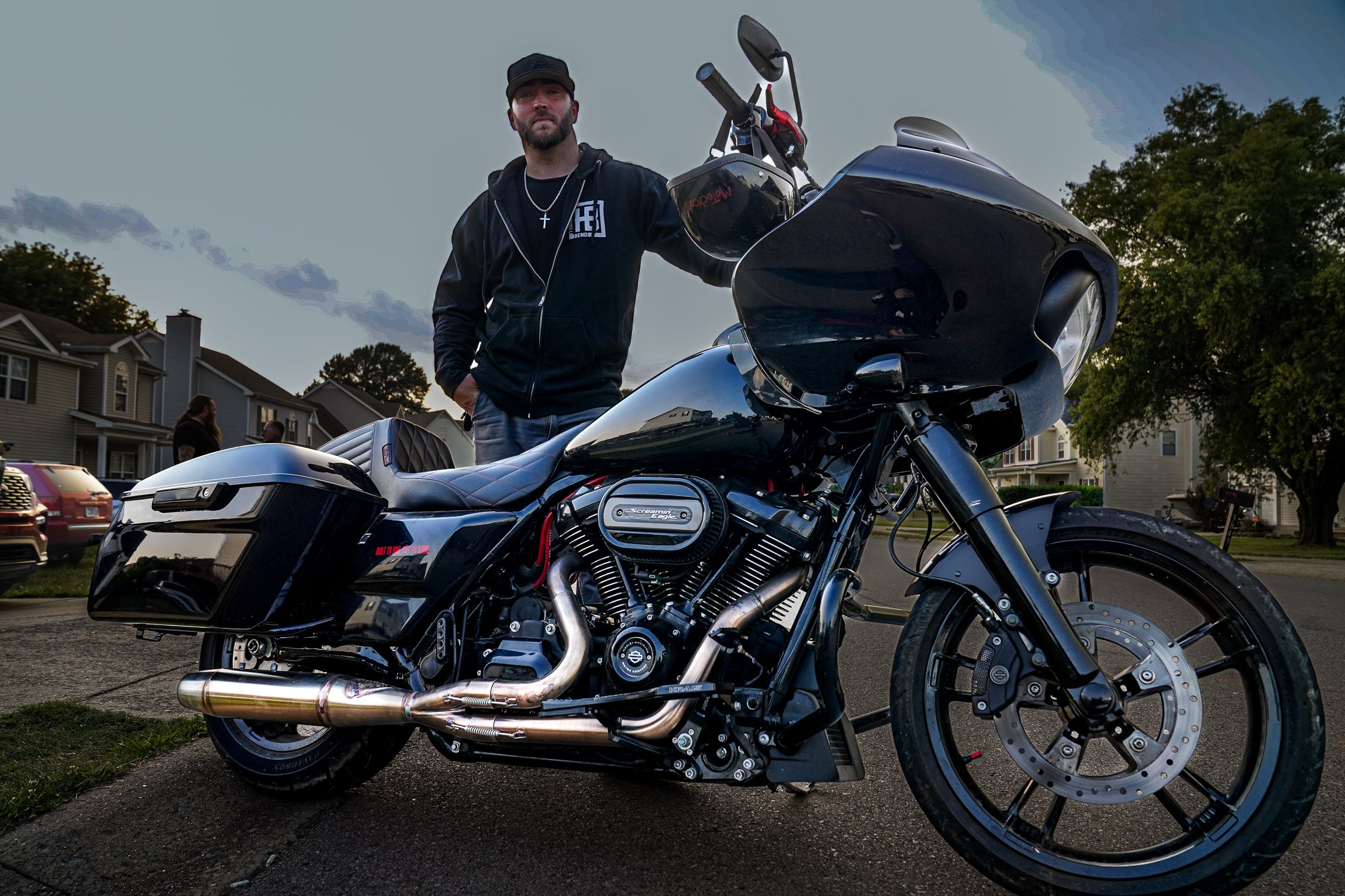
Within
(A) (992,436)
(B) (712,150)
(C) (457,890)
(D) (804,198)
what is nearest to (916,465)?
(A) (992,436)

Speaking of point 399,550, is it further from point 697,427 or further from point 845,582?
point 845,582

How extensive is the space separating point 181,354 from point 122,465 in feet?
18.7

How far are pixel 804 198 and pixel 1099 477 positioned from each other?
47939 mm

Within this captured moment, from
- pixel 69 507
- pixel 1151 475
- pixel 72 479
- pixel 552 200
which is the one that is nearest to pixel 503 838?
pixel 552 200

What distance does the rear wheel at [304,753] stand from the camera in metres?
2.49

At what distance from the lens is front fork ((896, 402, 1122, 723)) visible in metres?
1.71

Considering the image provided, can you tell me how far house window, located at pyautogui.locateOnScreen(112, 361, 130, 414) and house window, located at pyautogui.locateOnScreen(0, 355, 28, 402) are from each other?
10.7 ft

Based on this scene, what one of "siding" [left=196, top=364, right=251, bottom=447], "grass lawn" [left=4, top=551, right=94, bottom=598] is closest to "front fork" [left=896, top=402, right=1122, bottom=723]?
"grass lawn" [left=4, top=551, right=94, bottom=598]

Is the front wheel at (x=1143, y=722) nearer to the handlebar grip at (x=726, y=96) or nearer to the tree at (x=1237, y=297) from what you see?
the handlebar grip at (x=726, y=96)

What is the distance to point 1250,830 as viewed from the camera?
1.61 m

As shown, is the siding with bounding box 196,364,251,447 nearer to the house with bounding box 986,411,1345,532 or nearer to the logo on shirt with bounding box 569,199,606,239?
the house with bounding box 986,411,1345,532

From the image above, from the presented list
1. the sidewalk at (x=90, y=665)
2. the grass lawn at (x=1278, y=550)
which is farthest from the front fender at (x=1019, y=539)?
the grass lawn at (x=1278, y=550)

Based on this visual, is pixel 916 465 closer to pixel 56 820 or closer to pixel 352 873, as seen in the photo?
pixel 352 873

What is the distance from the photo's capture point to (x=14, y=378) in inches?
956
